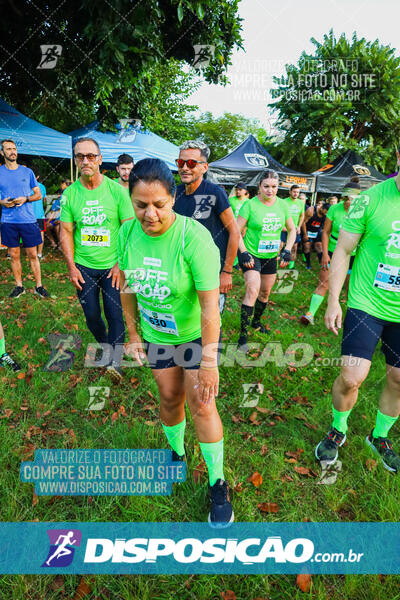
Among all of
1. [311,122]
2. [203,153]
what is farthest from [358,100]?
[203,153]

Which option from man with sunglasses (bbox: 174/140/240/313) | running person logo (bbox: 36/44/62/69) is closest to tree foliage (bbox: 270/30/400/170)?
running person logo (bbox: 36/44/62/69)

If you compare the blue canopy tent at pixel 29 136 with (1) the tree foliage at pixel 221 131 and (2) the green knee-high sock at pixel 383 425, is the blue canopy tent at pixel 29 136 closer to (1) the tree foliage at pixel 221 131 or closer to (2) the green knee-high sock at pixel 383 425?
(2) the green knee-high sock at pixel 383 425

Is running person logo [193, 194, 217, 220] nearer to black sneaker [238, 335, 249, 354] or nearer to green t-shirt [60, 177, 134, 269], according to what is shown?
green t-shirt [60, 177, 134, 269]

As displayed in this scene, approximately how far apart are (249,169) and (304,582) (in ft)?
43.2

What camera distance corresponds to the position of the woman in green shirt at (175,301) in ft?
5.63

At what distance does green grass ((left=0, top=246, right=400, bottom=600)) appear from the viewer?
179 cm

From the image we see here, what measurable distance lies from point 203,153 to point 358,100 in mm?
27795

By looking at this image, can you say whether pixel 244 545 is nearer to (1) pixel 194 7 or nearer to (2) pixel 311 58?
(1) pixel 194 7

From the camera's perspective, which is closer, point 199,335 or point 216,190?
point 199,335

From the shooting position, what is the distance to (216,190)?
10.7 ft

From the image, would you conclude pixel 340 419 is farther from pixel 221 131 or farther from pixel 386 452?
pixel 221 131

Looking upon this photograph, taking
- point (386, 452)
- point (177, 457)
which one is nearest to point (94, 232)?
point (177, 457)

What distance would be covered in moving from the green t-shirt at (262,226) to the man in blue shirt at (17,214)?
149 inches

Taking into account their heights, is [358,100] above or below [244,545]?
above
